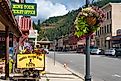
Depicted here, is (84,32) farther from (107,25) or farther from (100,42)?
(100,42)

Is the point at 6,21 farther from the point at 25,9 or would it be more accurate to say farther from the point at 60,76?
the point at 60,76

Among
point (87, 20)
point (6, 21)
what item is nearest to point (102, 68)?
point (6, 21)

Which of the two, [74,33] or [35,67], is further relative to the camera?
[35,67]

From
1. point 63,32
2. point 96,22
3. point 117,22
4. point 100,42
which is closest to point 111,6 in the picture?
point 117,22

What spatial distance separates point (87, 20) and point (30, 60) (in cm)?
695

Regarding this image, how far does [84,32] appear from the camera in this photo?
10664mm

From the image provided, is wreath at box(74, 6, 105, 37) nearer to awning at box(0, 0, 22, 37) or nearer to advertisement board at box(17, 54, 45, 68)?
A: awning at box(0, 0, 22, 37)

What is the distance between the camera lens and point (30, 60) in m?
17.1

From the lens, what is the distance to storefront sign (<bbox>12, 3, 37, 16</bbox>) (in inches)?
840

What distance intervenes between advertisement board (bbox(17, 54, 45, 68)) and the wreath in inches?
256

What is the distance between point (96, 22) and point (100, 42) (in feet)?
279

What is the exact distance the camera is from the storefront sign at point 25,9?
2134 centimetres

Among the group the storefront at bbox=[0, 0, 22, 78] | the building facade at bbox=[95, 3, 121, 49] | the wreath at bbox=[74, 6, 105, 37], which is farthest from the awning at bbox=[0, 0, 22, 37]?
the building facade at bbox=[95, 3, 121, 49]

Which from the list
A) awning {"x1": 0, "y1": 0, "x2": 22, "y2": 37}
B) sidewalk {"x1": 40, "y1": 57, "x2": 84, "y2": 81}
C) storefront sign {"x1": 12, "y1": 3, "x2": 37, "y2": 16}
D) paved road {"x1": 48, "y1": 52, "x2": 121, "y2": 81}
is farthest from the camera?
paved road {"x1": 48, "y1": 52, "x2": 121, "y2": 81}
